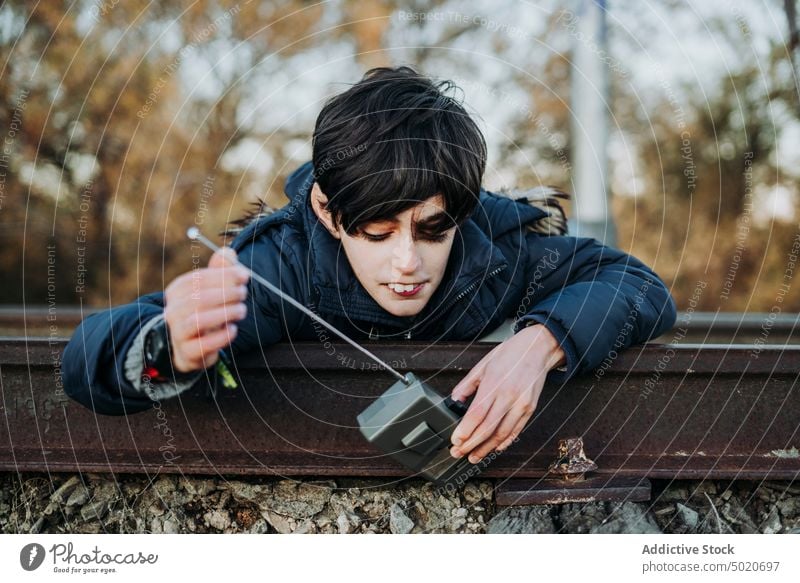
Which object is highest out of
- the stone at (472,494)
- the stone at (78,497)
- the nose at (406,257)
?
the nose at (406,257)

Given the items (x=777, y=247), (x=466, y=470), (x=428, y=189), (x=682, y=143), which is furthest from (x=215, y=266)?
(x=682, y=143)

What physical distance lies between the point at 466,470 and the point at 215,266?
72cm

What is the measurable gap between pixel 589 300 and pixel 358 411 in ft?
1.88

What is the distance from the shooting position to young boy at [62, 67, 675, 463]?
151 centimetres

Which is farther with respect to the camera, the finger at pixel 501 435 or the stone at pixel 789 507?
the stone at pixel 789 507

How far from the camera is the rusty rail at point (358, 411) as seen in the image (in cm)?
177

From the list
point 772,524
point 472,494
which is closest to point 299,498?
point 472,494

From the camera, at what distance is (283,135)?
8.37 m

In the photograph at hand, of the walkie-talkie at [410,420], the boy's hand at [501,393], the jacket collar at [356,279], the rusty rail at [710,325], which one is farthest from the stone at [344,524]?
the rusty rail at [710,325]

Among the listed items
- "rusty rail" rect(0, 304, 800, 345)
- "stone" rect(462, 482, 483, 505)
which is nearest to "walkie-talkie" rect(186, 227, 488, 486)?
"stone" rect(462, 482, 483, 505)

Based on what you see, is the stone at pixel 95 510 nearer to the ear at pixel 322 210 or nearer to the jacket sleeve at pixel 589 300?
the ear at pixel 322 210

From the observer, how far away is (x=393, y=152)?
1.83 metres

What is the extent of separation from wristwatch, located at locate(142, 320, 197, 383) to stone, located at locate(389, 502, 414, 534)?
593mm

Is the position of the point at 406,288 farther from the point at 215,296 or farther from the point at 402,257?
the point at 215,296
